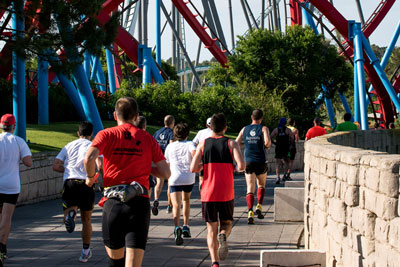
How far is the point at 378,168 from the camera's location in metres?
4.39

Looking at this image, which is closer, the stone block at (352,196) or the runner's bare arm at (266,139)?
the stone block at (352,196)

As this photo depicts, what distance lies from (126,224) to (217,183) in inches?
81.1

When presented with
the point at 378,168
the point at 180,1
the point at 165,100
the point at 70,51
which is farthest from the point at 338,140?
the point at 180,1

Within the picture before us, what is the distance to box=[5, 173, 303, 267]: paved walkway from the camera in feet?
23.6

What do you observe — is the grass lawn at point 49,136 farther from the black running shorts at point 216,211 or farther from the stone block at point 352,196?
the stone block at point 352,196

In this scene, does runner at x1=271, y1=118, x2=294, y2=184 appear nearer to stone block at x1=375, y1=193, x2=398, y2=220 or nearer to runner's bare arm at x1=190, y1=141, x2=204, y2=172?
runner's bare arm at x1=190, y1=141, x2=204, y2=172

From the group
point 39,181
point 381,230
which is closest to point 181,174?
point 381,230

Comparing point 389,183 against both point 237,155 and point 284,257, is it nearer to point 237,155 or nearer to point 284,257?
point 284,257

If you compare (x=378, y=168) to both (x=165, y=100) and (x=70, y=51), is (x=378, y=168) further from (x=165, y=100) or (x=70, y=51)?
(x=165, y=100)

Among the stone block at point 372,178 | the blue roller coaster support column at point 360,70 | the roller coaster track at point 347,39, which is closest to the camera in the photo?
the stone block at point 372,178

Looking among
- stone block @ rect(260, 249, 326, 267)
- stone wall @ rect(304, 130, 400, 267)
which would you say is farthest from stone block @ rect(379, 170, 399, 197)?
stone block @ rect(260, 249, 326, 267)

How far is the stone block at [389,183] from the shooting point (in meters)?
4.09

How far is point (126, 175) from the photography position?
4.82 m

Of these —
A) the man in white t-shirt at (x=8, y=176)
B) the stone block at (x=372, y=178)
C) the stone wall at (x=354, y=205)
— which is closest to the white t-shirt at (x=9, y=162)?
the man in white t-shirt at (x=8, y=176)
